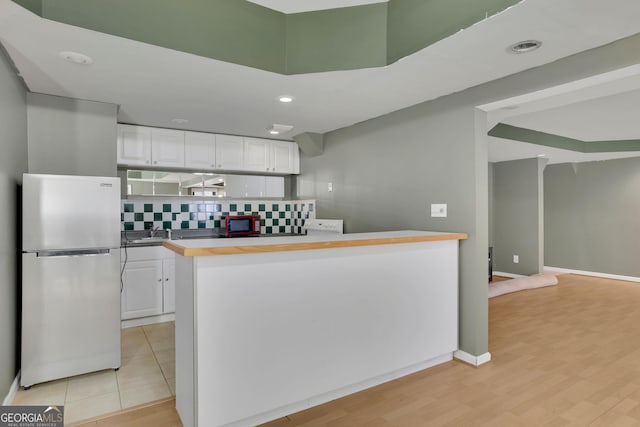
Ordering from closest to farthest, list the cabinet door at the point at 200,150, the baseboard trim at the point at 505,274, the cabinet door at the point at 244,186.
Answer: the cabinet door at the point at 200,150
the cabinet door at the point at 244,186
the baseboard trim at the point at 505,274

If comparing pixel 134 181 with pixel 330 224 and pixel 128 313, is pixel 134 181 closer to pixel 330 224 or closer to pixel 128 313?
pixel 128 313

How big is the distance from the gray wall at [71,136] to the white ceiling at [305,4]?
1828mm

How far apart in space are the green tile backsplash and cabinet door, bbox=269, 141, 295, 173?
0.52m

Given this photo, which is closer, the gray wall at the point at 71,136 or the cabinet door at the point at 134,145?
the gray wall at the point at 71,136

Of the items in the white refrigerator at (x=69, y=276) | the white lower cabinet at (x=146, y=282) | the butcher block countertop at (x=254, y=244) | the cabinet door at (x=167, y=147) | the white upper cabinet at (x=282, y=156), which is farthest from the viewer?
the white upper cabinet at (x=282, y=156)

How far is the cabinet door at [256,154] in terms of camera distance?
14.9 feet

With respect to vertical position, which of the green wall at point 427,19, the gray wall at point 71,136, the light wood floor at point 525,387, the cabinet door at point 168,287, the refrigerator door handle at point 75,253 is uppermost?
the green wall at point 427,19

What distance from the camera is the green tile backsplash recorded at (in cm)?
414

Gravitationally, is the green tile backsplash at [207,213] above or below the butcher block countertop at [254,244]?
above

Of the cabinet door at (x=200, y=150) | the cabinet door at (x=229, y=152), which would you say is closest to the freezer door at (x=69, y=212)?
the cabinet door at (x=200, y=150)

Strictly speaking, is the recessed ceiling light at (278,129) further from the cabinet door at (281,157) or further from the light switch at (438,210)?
the light switch at (438,210)

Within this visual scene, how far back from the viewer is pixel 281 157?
481 centimetres

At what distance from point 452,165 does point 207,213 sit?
123 inches

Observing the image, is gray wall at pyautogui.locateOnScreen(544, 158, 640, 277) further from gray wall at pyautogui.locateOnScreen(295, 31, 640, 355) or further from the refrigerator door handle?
the refrigerator door handle
